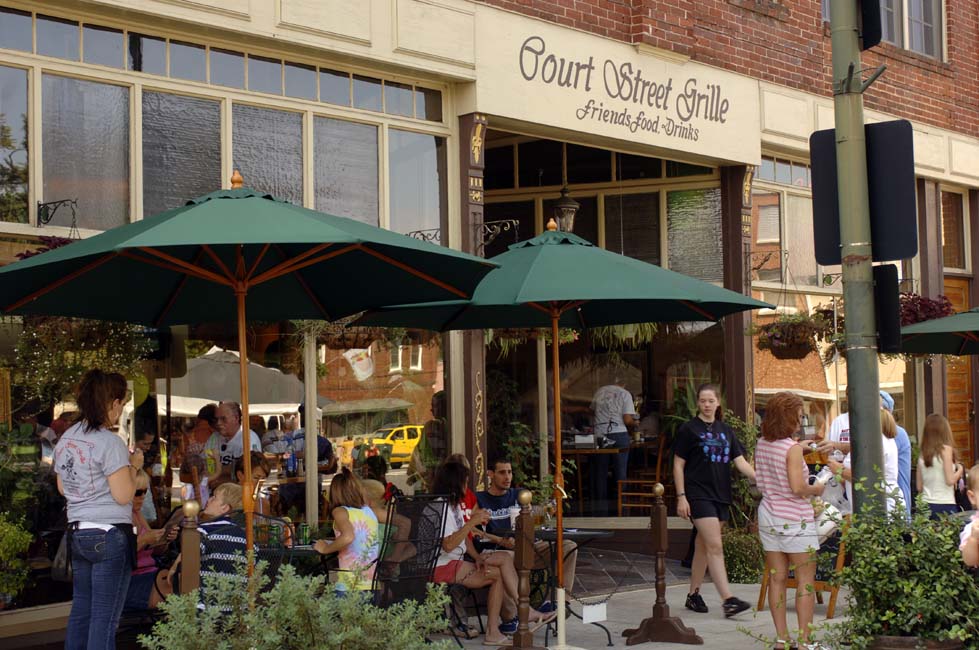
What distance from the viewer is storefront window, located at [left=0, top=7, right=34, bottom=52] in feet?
25.0

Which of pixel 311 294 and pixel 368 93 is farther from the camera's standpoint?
pixel 368 93

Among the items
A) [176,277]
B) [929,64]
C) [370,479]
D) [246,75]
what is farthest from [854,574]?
[929,64]

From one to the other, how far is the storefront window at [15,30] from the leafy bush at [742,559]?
7.20 metres

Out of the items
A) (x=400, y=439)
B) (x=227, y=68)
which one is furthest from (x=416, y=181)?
(x=400, y=439)

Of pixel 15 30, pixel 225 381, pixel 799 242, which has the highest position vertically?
pixel 15 30

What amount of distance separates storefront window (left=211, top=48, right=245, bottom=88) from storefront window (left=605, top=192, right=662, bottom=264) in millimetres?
5214

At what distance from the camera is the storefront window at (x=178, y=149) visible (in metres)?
8.29

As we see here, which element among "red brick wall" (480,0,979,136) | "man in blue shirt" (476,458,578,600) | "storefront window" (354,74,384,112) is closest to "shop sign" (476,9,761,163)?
"red brick wall" (480,0,979,136)

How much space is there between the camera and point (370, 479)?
30.5 feet

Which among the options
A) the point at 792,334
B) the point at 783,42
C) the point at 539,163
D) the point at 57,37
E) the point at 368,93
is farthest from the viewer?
the point at 783,42

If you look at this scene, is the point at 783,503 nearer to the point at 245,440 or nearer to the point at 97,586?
the point at 245,440

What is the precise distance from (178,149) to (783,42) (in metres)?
7.47

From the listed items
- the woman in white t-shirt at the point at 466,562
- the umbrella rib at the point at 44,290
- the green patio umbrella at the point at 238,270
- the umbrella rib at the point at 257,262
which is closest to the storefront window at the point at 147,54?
the green patio umbrella at the point at 238,270

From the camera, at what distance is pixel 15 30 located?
25.1ft
